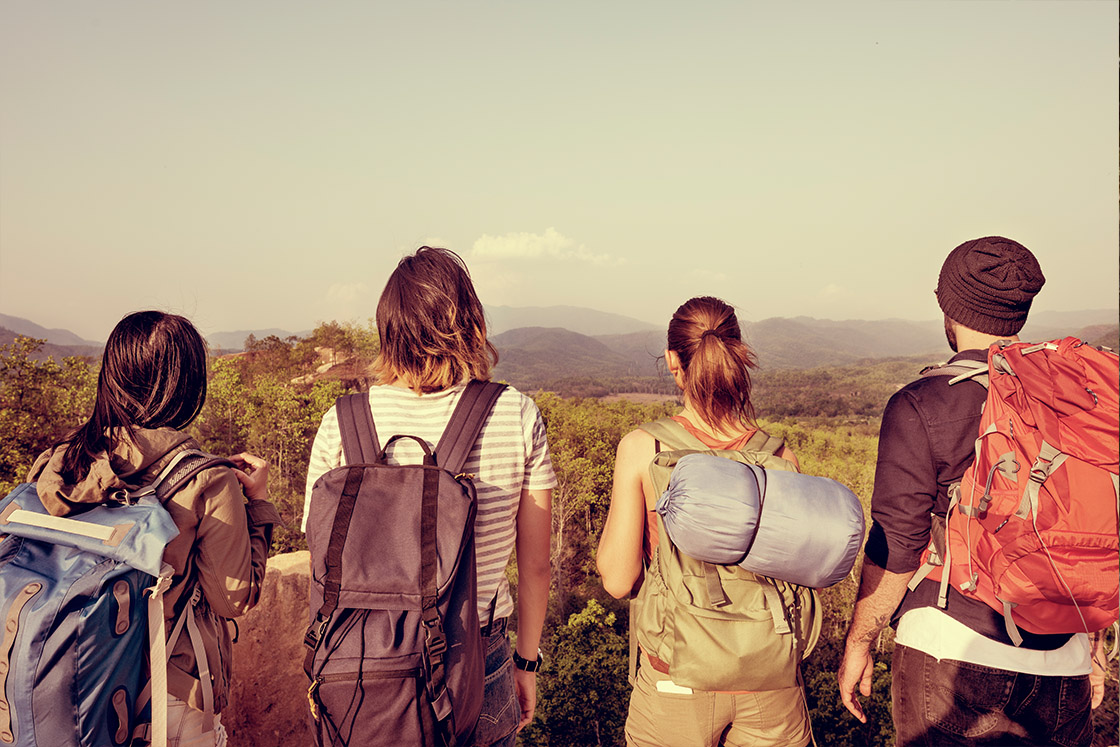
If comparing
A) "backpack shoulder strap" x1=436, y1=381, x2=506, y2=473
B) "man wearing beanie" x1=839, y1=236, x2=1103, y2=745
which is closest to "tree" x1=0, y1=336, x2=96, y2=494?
"backpack shoulder strap" x1=436, y1=381, x2=506, y2=473

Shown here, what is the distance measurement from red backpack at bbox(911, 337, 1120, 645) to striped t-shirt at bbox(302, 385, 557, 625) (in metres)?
1.41

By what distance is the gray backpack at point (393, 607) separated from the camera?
62.6 inches

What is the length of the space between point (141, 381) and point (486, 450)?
1.15 meters

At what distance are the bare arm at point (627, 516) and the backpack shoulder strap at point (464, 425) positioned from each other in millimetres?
520

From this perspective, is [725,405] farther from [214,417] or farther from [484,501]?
[214,417]

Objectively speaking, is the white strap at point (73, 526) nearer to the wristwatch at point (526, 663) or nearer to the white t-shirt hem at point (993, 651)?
the wristwatch at point (526, 663)

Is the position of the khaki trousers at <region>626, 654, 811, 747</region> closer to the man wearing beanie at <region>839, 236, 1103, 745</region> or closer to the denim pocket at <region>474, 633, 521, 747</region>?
the man wearing beanie at <region>839, 236, 1103, 745</region>

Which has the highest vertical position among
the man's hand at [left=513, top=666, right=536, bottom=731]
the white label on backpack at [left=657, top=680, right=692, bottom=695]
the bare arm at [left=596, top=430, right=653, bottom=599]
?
the bare arm at [left=596, top=430, right=653, bottom=599]

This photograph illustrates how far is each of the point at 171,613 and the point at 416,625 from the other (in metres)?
0.86

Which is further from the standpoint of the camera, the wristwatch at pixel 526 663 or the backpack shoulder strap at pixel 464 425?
the wristwatch at pixel 526 663

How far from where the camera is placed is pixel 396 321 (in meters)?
1.92

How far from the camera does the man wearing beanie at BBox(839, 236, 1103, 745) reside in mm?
1914

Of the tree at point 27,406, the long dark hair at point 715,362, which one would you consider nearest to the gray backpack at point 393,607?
the long dark hair at point 715,362

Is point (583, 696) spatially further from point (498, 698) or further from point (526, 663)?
point (498, 698)
